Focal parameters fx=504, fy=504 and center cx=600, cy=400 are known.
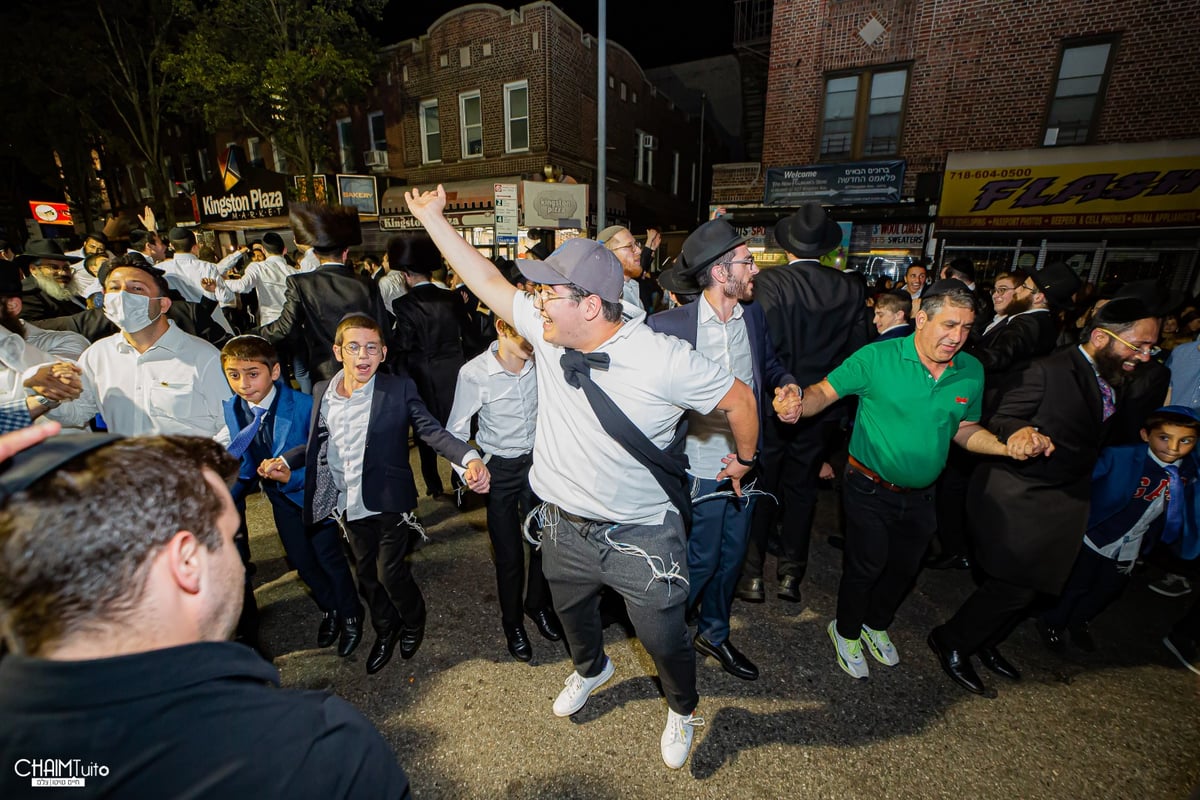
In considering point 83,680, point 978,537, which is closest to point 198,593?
point 83,680

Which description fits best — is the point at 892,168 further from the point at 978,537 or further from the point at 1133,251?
the point at 978,537

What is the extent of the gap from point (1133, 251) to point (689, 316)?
13682 mm

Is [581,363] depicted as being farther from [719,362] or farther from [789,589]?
[789,589]

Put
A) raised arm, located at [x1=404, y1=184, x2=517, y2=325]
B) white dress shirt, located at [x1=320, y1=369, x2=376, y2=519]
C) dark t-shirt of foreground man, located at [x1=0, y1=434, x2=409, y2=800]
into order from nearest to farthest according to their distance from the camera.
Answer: dark t-shirt of foreground man, located at [x1=0, y1=434, x2=409, y2=800] → raised arm, located at [x1=404, y1=184, x2=517, y2=325] → white dress shirt, located at [x1=320, y1=369, x2=376, y2=519]

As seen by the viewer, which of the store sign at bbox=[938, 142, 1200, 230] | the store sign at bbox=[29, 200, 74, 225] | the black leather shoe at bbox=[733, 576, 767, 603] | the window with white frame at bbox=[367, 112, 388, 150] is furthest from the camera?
the window with white frame at bbox=[367, 112, 388, 150]

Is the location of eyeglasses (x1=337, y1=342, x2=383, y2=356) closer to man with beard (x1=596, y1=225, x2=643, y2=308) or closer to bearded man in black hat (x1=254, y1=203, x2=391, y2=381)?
bearded man in black hat (x1=254, y1=203, x2=391, y2=381)

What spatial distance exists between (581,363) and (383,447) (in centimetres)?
150

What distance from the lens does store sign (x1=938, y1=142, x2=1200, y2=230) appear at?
32.9ft

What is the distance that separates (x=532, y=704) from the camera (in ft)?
9.59

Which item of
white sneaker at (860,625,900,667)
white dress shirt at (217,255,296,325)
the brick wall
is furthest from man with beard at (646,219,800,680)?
the brick wall

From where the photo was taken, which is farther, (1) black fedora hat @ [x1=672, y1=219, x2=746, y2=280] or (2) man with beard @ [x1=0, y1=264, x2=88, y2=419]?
(1) black fedora hat @ [x1=672, y1=219, x2=746, y2=280]

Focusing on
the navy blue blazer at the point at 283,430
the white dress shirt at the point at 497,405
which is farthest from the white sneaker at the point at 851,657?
the navy blue blazer at the point at 283,430

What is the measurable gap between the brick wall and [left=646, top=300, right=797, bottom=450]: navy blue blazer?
39.6 feet

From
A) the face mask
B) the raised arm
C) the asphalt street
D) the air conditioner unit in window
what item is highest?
the air conditioner unit in window
